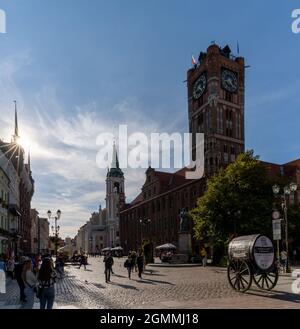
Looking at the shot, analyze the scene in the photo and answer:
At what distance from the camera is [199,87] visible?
85125mm

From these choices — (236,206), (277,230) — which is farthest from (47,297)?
(236,206)

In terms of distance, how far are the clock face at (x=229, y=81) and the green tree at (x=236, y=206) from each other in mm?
40348

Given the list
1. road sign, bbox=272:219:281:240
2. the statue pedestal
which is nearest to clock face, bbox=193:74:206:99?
the statue pedestal

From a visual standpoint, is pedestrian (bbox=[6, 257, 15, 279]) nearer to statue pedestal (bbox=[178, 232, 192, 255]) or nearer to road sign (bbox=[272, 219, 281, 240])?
road sign (bbox=[272, 219, 281, 240])

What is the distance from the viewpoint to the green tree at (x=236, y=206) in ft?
132

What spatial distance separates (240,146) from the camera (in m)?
79.7

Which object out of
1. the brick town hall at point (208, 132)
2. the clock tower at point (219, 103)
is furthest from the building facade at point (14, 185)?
the clock tower at point (219, 103)

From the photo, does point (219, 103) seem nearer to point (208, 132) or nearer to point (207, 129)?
point (207, 129)

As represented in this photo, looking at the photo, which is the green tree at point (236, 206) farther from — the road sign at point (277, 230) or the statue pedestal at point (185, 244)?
the road sign at point (277, 230)

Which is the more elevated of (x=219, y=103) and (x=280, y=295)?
(x=219, y=103)

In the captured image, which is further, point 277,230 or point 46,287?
point 277,230

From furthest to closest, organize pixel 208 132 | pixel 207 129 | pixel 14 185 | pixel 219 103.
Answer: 1. pixel 207 129
2. pixel 219 103
3. pixel 208 132
4. pixel 14 185

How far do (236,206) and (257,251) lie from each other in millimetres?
24615

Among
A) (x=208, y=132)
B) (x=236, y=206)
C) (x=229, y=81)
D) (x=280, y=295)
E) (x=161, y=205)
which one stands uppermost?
(x=229, y=81)
